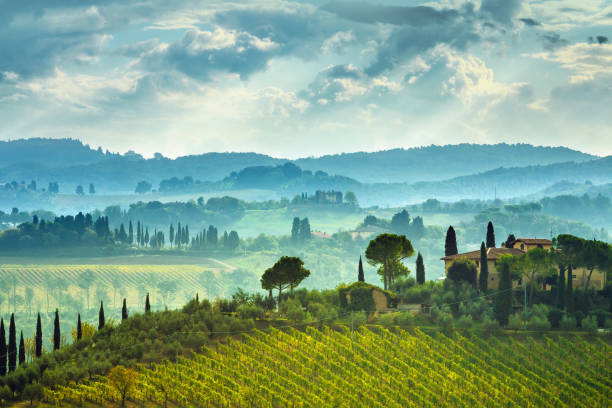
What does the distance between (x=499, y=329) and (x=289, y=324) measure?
1039 inches

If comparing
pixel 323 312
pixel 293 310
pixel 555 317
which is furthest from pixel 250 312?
pixel 555 317

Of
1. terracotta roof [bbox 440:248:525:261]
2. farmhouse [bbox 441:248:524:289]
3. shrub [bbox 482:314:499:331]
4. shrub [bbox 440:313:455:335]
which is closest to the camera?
Answer: shrub [bbox 440:313:455:335]

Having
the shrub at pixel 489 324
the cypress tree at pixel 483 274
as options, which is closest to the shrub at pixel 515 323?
the shrub at pixel 489 324

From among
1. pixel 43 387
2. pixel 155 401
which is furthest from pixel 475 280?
pixel 43 387

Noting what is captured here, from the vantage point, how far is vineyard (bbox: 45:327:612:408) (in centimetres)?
7594

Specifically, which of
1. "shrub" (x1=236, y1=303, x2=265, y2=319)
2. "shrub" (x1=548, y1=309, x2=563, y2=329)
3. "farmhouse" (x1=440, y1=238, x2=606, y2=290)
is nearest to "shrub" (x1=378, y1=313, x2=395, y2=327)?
"shrub" (x1=236, y1=303, x2=265, y2=319)

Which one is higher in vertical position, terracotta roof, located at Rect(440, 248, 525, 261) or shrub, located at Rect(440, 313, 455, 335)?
terracotta roof, located at Rect(440, 248, 525, 261)

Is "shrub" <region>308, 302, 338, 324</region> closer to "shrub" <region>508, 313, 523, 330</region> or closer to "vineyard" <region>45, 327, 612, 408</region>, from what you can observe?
"vineyard" <region>45, 327, 612, 408</region>

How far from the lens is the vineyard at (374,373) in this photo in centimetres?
7594

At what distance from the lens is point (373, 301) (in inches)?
4171

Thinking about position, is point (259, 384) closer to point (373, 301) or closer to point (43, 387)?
point (43, 387)

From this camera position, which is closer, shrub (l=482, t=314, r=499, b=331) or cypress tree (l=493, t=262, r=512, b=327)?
shrub (l=482, t=314, r=499, b=331)

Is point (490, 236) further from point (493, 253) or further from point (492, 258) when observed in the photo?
point (492, 258)

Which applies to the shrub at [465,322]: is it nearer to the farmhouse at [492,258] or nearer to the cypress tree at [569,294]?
the farmhouse at [492,258]
